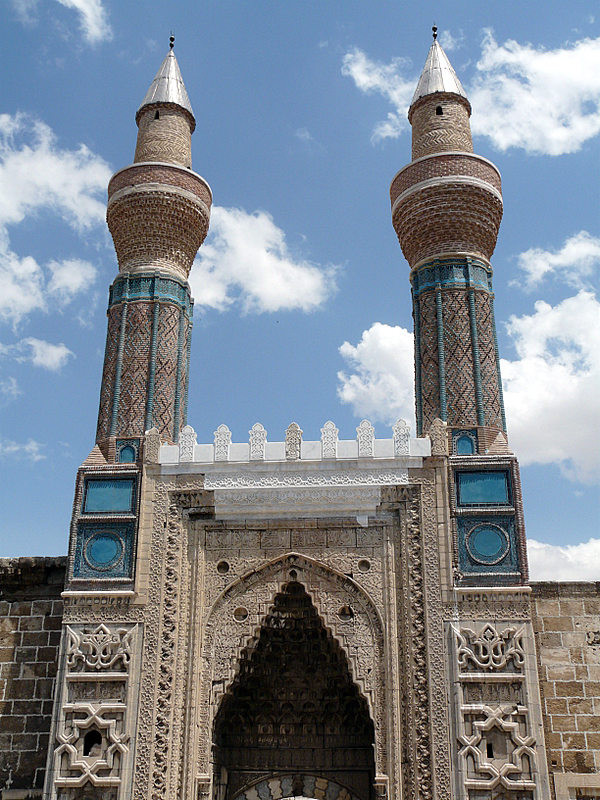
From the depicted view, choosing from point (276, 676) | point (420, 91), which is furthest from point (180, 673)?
point (420, 91)

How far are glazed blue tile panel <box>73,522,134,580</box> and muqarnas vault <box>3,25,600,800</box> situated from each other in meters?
0.02

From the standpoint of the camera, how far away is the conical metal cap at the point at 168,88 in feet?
37.6

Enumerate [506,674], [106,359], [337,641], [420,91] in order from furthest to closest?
[420,91], [106,359], [337,641], [506,674]

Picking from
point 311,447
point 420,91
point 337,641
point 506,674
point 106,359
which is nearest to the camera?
point 506,674

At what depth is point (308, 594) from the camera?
343 inches

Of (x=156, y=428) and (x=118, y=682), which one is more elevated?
(x=156, y=428)

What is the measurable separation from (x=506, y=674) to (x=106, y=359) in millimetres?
5984

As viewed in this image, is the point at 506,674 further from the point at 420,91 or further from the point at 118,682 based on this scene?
the point at 420,91

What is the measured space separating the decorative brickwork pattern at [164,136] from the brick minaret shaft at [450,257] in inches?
117

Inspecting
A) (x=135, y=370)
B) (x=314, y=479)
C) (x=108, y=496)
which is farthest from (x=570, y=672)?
(x=135, y=370)

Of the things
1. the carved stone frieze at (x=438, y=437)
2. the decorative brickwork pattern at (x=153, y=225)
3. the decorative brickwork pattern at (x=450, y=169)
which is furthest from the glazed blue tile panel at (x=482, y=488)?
the decorative brickwork pattern at (x=153, y=225)

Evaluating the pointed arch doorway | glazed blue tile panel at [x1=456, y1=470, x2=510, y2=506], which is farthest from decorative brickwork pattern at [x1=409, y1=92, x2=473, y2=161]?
the pointed arch doorway

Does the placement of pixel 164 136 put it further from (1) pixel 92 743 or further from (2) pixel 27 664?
(1) pixel 92 743

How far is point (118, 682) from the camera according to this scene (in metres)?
8.29
